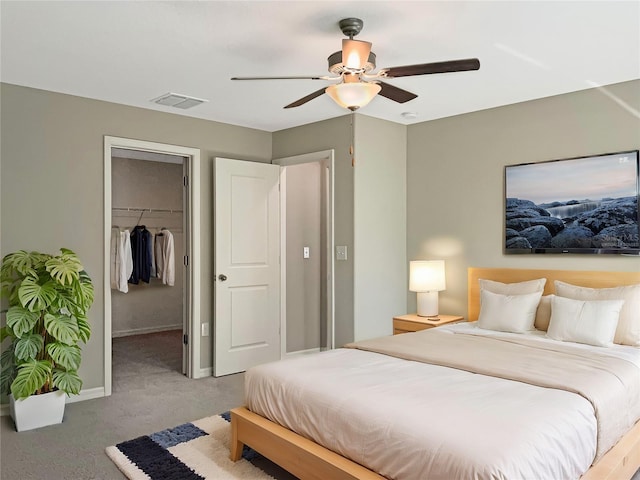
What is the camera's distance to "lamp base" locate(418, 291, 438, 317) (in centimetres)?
461

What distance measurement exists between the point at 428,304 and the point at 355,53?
8.75 ft

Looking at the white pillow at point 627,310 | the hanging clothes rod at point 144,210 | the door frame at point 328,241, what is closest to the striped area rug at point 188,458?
the door frame at point 328,241

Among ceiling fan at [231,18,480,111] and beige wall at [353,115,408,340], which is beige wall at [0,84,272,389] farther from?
ceiling fan at [231,18,480,111]

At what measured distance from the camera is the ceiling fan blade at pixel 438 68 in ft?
7.86

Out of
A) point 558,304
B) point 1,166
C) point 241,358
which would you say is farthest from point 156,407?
point 558,304

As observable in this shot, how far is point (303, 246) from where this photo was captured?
5.66 m

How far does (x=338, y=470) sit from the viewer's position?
2219mm

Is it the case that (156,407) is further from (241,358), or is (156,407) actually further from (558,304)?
(558,304)

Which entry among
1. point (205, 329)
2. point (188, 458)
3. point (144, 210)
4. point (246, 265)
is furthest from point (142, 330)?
point (188, 458)

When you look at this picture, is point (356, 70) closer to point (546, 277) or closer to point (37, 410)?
point (546, 277)

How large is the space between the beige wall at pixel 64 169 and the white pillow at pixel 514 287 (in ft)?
9.98

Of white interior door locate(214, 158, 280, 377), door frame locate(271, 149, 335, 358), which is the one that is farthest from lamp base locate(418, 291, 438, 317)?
white interior door locate(214, 158, 280, 377)

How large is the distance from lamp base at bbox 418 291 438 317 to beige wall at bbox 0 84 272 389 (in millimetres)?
2671

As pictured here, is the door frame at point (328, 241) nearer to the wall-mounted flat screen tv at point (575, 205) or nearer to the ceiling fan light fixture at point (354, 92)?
the wall-mounted flat screen tv at point (575, 205)
